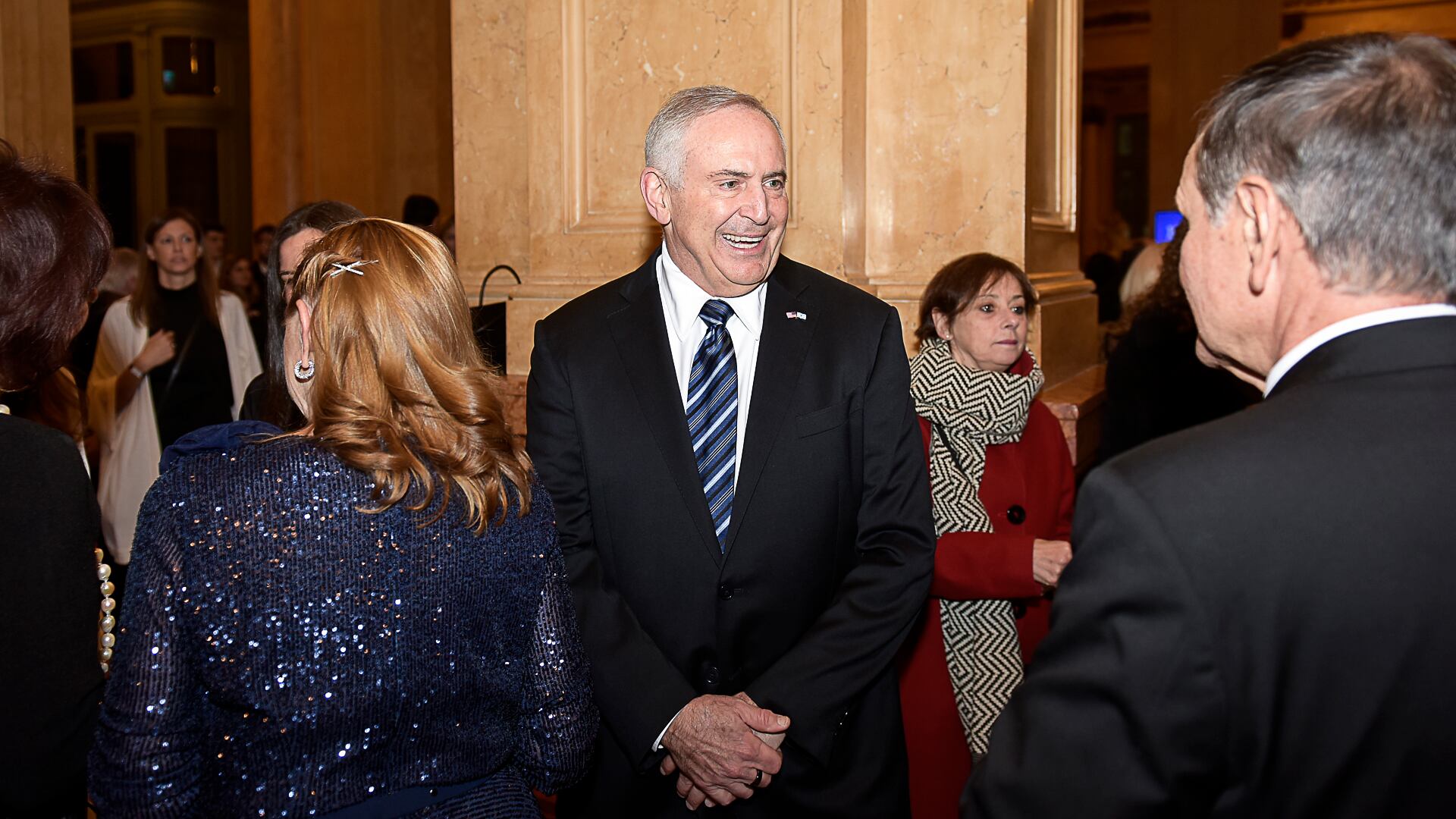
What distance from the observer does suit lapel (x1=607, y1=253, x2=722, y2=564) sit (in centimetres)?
209

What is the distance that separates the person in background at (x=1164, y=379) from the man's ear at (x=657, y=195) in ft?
6.42

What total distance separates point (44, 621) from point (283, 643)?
374mm

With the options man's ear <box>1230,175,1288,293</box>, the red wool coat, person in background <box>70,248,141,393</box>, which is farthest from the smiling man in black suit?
person in background <box>70,248,141,393</box>

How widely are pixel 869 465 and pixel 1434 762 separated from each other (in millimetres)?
1236

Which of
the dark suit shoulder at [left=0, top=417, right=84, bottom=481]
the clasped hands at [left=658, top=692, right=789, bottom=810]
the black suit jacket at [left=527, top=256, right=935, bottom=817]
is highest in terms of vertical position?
the dark suit shoulder at [left=0, top=417, right=84, bottom=481]

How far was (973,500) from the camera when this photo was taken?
2779 mm

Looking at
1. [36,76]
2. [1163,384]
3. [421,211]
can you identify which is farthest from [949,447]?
[36,76]

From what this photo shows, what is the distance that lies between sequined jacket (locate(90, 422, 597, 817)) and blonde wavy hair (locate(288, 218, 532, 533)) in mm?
38

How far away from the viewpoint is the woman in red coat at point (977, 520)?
8.74 feet

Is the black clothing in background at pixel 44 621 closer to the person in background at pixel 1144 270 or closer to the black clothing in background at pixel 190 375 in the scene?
the black clothing in background at pixel 190 375

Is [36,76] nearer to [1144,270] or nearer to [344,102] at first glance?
[344,102]

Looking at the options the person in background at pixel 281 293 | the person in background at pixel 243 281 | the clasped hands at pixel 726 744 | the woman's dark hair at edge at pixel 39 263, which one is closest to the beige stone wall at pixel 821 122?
the person in background at pixel 281 293

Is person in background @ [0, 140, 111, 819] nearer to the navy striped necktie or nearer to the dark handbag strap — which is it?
the navy striped necktie

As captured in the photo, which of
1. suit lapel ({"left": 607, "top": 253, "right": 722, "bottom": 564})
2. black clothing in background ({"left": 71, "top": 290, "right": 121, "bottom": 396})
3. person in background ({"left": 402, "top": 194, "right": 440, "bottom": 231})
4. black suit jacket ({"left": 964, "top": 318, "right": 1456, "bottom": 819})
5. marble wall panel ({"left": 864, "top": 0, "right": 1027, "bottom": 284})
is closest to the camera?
black suit jacket ({"left": 964, "top": 318, "right": 1456, "bottom": 819})
